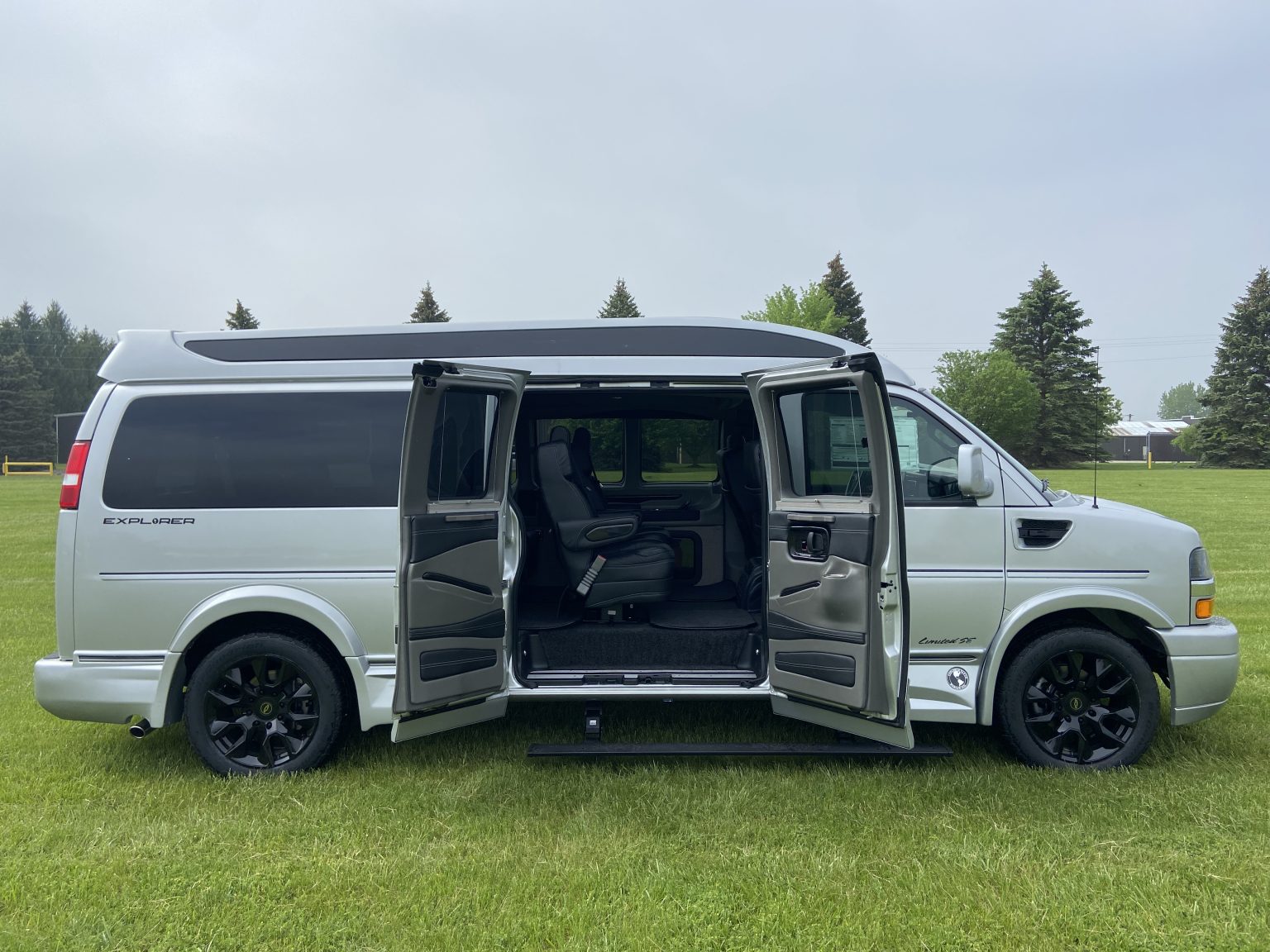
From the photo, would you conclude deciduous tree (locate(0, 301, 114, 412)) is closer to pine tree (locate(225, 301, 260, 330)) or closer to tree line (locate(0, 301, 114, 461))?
tree line (locate(0, 301, 114, 461))

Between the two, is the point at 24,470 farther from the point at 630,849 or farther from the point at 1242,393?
the point at 1242,393

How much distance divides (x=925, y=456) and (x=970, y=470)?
32cm

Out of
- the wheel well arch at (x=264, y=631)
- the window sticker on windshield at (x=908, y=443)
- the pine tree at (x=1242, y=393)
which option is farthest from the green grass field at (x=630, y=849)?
the pine tree at (x=1242, y=393)

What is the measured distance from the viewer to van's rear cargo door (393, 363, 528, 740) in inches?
154

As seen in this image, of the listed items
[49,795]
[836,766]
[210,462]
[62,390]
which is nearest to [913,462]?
[836,766]

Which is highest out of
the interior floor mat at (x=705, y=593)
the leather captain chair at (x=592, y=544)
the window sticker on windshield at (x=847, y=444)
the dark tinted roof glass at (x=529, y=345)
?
the dark tinted roof glass at (x=529, y=345)

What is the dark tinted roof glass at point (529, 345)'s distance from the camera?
14.6ft

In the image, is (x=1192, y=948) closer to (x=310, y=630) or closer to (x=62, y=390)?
(x=310, y=630)

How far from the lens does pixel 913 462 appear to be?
173 inches

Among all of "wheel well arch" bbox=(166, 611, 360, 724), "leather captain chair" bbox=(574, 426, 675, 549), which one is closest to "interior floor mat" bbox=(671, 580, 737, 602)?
"leather captain chair" bbox=(574, 426, 675, 549)

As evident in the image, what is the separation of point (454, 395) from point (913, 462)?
2.36 meters

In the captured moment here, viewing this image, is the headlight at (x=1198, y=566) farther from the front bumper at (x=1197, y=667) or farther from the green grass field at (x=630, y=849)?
the green grass field at (x=630, y=849)

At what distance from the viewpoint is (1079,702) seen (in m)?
4.42

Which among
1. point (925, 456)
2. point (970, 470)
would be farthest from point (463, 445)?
point (970, 470)
